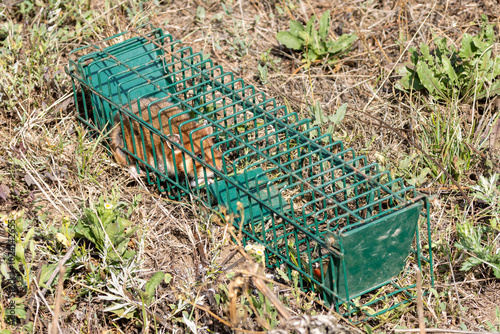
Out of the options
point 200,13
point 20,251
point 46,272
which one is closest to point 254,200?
point 46,272

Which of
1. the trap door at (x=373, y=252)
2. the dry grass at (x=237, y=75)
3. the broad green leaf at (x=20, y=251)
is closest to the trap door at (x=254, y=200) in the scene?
the dry grass at (x=237, y=75)

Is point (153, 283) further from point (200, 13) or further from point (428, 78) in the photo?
point (200, 13)

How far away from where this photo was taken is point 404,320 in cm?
364

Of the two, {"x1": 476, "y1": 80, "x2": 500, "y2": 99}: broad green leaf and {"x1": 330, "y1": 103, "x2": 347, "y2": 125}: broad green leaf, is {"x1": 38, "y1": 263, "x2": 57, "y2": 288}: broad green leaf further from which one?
{"x1": 476, "y1": 80, "x2": 500, "y2": 99}: broad green leaf

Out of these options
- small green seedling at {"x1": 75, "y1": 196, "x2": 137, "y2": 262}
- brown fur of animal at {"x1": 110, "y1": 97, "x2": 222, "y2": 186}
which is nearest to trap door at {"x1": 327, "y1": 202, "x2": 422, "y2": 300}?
small green seedling at {"x1": 75, "y1": 196, "x2": 137, "y2": 262}

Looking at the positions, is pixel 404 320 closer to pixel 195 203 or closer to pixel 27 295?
pixel 195 203

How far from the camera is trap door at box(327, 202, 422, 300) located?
332 centimetres

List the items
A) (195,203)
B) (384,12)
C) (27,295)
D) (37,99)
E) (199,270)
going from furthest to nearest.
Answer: (384,12) → (37,99) → (195,203) → (199,270) → (27,295)

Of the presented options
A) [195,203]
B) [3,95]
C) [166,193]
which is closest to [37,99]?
[3,95]

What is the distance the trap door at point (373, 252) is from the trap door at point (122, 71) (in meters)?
2.03

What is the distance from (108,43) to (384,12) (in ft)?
8.81

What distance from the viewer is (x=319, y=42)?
18.6ft

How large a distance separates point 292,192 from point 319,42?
5.88ft

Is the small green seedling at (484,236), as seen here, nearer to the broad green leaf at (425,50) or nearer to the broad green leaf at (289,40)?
the broad green leaf at (425,50)
